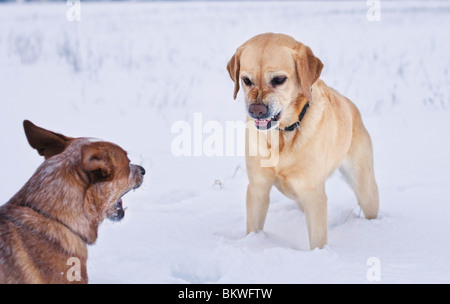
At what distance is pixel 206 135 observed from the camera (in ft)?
23.7

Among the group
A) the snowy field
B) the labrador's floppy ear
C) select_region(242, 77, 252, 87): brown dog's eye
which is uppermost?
the labrador's floppy ear

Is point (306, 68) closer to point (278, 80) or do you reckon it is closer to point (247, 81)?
point (278, 80)

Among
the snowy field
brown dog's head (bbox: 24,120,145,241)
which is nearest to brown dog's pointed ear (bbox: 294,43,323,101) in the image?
the snowy field

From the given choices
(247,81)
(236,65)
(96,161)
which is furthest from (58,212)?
(236,65)

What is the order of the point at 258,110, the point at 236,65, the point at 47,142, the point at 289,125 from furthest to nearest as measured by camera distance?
the point at 236,65, the point at 289,125, the point at 258,110, the point at 47,142

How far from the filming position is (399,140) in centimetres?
691

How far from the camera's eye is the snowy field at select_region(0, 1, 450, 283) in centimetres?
348

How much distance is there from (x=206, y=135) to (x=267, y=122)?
12.1ft

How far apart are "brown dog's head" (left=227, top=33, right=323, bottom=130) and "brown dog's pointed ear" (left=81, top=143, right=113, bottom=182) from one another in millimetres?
1054

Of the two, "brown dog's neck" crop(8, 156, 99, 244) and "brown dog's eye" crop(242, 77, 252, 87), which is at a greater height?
"brown dog's eye" crop(242, 77, 252, 87)

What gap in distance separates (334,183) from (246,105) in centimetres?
236

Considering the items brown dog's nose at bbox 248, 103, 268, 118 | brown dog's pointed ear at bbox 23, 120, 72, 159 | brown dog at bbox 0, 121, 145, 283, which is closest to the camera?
brown dog at bbox 0, 121, 145, 283

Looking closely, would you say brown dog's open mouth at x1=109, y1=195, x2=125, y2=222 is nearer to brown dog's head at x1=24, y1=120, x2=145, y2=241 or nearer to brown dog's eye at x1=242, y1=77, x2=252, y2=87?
brown dog's head at x1=24, y1=120, x2=145, y2=241
